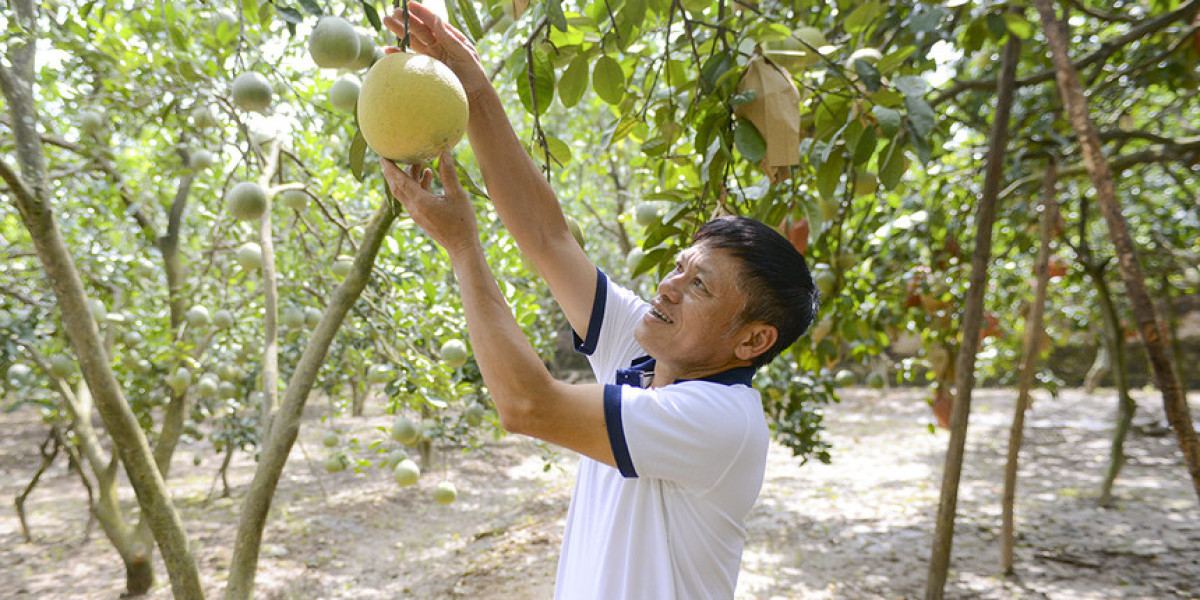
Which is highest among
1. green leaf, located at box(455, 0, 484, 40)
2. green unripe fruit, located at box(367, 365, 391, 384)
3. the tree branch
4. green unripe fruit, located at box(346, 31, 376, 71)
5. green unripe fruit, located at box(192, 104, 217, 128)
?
the tree branch

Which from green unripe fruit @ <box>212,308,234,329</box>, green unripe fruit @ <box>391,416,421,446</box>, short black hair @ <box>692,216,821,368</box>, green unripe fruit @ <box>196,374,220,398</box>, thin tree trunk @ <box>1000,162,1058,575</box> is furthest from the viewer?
green unripe fruit @ <box>196,374,220,398</box>

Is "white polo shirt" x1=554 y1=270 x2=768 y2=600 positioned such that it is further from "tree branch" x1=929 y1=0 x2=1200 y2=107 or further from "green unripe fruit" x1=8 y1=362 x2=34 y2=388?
"green unripe fruit" x1=8 y1=362 x2=34 y2=388

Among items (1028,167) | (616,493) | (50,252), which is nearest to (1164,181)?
(1028,167)

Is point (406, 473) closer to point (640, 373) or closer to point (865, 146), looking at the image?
point (640, 373)

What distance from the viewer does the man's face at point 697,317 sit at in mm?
1212

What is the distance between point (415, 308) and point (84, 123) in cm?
178

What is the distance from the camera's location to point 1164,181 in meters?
6.11

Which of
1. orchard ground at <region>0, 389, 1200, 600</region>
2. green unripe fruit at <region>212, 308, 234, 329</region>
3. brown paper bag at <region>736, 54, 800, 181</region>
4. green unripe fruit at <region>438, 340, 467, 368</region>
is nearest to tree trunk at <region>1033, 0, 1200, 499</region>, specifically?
brown paper bag at <region>736, 54, 800, 181</region>

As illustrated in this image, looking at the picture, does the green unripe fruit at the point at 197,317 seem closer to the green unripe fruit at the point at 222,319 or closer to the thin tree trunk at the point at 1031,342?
the green unripe fruit at the point at 222,319

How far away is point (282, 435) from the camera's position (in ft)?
6.56

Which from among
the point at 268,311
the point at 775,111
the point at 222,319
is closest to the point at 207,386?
the point at 222,319

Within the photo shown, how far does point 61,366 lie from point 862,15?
380 cm

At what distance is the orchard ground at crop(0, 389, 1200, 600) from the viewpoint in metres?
4.20

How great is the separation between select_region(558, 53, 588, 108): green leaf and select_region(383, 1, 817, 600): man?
26cm
